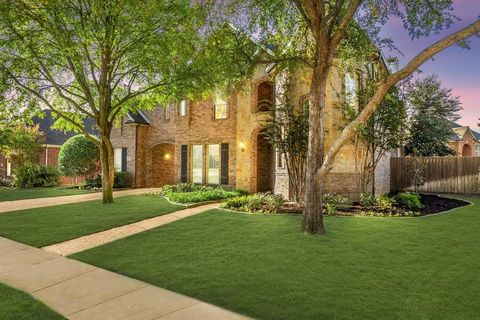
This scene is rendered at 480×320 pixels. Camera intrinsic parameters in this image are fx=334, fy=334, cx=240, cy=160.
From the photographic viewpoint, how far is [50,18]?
12695 millimetres

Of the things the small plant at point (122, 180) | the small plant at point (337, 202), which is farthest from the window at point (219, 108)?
the small plant at point (337, 202)

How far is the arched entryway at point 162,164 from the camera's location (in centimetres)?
2484

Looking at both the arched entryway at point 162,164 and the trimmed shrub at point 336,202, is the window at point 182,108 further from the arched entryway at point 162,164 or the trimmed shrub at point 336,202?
the trimmed shrub at point 336,202

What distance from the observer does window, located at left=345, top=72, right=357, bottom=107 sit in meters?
14.5

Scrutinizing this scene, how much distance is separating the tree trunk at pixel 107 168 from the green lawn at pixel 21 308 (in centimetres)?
985

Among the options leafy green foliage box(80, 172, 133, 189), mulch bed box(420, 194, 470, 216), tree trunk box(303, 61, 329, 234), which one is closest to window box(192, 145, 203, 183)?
leafy green foliage box(80, 172, 133, 189)

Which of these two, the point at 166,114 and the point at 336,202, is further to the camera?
the point at 166,114

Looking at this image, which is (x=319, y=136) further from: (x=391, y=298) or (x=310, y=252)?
(x=391, y=298)

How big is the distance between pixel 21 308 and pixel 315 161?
641cm

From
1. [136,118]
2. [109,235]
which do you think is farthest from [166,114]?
[109,235]

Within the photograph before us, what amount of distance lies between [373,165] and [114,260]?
11.4 meters

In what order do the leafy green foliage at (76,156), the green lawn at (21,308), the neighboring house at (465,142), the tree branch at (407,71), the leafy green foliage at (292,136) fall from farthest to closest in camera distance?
the neighboring house at (465,142) → the leafy green foliage at (76,156) → the leafy green foliage at (292,136) → the tree branch at (407,71) → the green lawn at (21,308)

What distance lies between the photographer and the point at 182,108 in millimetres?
21938

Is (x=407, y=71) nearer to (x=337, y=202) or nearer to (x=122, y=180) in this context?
(x=337, y=202)
